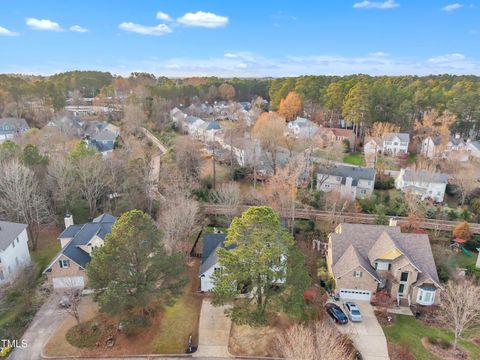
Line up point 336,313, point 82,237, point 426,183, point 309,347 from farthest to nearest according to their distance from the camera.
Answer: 1. point 426,183
2. point 82,237
3. point 336,313
4. point 309,347

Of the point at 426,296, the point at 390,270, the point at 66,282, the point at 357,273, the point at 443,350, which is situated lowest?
the point at 443,350

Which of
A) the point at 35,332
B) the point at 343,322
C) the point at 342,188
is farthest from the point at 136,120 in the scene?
the point at 343,322

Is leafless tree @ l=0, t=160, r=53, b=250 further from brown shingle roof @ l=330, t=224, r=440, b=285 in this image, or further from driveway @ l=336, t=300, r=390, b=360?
driveway @ l=336, t=300, r=390, b=360

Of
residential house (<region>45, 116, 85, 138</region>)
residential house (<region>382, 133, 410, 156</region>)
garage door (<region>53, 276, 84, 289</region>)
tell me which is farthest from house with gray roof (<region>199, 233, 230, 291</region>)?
residential house (<region>45, 116, 85, 138</region>)

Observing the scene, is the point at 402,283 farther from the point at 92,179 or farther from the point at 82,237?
the point at 92,179

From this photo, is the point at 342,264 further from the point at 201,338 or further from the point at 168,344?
the point at 168,344

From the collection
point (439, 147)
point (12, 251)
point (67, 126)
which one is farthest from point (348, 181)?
point (67, 126)

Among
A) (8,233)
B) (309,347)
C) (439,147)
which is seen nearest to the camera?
(309,347)

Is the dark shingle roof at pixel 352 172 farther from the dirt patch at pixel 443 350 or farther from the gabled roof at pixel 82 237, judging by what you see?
the gabled roof at pixel 82 237
